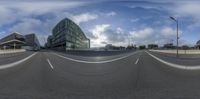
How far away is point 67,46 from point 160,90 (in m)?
9.17

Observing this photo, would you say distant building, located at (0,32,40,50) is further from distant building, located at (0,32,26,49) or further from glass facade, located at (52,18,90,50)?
glass facade, located at (52,18,90,50)

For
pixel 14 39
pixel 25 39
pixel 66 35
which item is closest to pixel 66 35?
pixel 66 35

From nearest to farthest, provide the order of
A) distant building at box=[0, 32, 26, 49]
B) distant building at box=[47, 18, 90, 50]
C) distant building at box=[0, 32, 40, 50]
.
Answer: distant building at box=[47, 18, 90, 50] → distant building at box=[0, 32, 40, 50] → distant building at box=[0, 32, 26, 49]

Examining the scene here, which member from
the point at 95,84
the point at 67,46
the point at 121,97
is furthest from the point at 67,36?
the point at 121,97

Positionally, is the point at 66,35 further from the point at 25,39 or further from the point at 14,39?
the point at 14,39

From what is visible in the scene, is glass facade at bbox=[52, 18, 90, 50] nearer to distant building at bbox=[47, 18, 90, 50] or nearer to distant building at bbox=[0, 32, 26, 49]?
distant building at bbox=[47, 18, 90, 50]

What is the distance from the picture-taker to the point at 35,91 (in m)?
10.9

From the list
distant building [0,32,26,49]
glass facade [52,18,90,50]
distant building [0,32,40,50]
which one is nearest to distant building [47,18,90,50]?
glass facade [52,18,90,50]

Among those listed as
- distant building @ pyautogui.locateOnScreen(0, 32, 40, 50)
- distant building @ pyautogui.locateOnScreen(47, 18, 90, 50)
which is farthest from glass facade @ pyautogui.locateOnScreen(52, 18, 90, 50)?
distant building @ pyautogui.locateOnScreen(0, 32, 40, 50)

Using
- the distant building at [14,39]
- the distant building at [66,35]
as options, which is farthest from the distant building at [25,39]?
the distant building at [66,35]

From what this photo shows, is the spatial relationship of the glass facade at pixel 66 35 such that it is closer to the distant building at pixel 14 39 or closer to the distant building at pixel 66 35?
the distant building at pixel 66 35

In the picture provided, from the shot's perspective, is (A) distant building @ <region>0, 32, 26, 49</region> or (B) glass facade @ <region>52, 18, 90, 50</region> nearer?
(B) glass facade @ <region>52, 18, 90, 50</region>

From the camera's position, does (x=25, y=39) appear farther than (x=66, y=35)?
Yes

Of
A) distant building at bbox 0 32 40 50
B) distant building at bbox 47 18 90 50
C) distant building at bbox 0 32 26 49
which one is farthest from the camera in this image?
distant building at bbox 0 32 26 49
